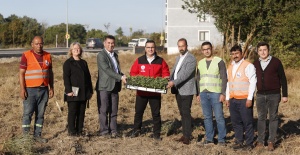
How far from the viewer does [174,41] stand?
1715 inches

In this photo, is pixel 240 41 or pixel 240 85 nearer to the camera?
pixel 240 85

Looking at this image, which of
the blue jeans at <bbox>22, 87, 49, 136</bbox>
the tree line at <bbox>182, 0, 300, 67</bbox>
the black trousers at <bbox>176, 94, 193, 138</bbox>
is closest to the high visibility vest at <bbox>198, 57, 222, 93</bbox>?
the black trousers at <bbox>176, 94, 193, 138</bbox>

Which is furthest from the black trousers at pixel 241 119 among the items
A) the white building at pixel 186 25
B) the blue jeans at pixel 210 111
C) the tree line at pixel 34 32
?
the tree line at pixel 34 32

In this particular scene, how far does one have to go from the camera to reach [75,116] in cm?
734

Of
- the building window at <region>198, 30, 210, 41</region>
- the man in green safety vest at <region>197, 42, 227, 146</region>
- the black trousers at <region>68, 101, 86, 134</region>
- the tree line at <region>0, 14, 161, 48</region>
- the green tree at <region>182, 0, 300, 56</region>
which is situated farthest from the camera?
the tree line at <region>0, 14, 161, 48</region>

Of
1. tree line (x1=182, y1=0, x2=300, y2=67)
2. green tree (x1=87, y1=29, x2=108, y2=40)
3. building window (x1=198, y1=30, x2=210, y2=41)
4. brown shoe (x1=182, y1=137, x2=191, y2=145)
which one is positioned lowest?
brown shoe (x1=182, y1=137, x2=191, y2=145)

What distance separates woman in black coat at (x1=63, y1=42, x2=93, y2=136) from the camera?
7.18 m

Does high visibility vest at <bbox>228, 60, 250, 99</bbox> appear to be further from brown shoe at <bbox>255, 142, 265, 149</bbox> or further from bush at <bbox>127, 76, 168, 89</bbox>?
bush at <bbox>127, 76, 168, 89</bbox>

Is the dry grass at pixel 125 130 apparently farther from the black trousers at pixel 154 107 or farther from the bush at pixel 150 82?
the bush at pixel 150 82

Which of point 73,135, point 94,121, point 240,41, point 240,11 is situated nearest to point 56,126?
point 94,121

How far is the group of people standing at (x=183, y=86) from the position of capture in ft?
22.7

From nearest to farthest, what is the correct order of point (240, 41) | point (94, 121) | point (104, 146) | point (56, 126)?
point (104, 146), point (56, 126), point (94, 121), point (240, 41)

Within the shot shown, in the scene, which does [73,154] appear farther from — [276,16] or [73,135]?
[276,16]

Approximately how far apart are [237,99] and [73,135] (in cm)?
288
